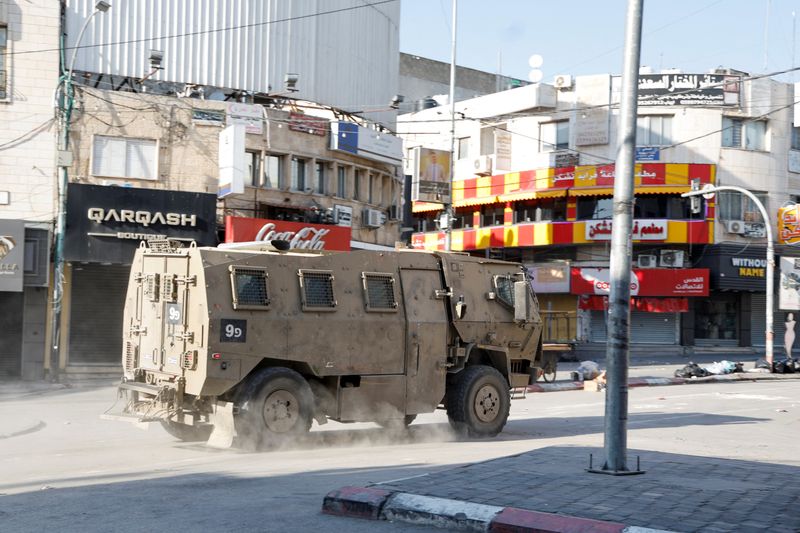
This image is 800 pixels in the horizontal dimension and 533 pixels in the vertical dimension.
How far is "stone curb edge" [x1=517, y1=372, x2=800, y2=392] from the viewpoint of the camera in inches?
1057

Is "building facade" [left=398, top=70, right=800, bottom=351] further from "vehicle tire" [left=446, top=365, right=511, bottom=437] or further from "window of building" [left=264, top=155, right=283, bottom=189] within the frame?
"vehicle tire" [left=446, top=365, right=511, bottom=437]

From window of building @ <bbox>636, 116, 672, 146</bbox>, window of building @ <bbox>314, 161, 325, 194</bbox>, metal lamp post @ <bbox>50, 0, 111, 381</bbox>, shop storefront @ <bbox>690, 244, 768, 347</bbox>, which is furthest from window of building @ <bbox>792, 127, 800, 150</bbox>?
metal lamp post @ <bbox>50, 0, 111, 381</bbox>

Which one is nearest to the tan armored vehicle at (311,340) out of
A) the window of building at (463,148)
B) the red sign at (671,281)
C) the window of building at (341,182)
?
the window of building at (341,182)

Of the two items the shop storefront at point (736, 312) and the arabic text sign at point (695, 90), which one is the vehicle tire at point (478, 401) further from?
the arabic text sign at point (695, 90)

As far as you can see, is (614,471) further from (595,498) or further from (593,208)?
(593,208)

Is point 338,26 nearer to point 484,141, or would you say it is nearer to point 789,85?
point 484,141

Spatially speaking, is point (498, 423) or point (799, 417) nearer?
point (498, 423)

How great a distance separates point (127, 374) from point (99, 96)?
15.7 m

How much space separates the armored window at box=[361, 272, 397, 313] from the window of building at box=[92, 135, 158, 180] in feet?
51.7

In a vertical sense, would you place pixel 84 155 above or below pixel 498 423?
above

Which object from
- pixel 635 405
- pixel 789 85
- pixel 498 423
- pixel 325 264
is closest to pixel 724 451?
pixel 498 423

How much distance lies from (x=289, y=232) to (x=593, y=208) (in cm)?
2117

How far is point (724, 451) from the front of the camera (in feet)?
45.0

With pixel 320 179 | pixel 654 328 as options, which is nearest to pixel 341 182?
pixel 320 179
